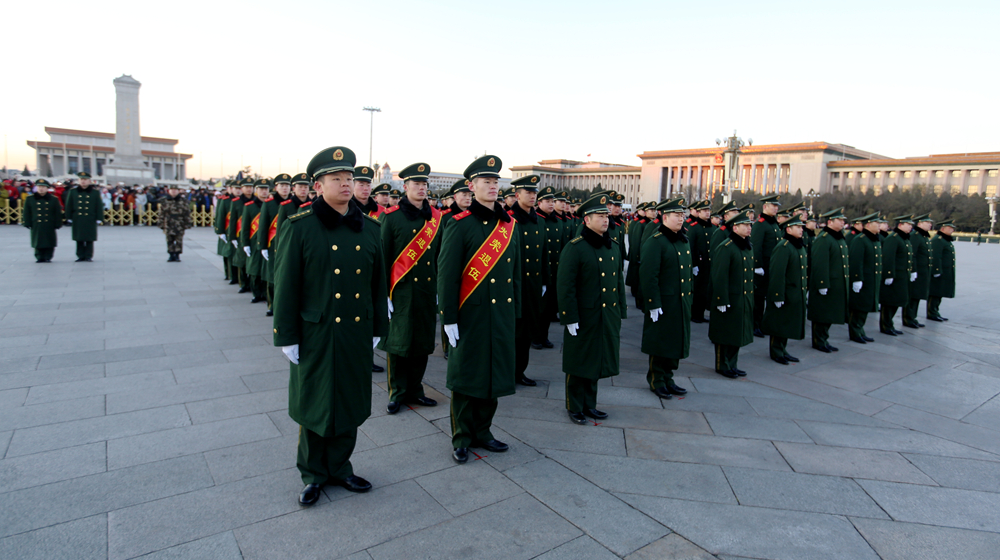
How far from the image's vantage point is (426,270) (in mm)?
5250

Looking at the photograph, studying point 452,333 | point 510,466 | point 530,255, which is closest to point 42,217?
point 530,255

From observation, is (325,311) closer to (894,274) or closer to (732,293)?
(732,293)

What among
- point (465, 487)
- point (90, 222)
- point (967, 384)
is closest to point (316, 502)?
point (465, 487)

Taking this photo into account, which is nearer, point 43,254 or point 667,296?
point 667,296


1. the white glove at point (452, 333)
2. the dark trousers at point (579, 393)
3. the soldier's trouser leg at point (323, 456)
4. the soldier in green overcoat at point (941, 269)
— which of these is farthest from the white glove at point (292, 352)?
the soldier in green overcoat at point (941, 269)

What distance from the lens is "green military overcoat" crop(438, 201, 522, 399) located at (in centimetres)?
409

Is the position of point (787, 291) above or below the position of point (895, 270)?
below

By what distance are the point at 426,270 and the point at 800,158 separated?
318 feet

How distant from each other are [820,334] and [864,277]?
1553 mm

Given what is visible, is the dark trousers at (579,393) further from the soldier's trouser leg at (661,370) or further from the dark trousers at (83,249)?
the dark trousers at (83,249)

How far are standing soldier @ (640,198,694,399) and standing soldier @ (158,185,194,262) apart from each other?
12838 millimetres

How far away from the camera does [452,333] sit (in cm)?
406

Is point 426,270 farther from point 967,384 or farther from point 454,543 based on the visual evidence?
point 967,384

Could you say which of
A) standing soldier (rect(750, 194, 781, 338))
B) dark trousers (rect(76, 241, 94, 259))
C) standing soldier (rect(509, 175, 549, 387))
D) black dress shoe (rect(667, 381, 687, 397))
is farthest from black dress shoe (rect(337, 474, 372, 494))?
dark trousers (rect(76, 241, 94, 259))
